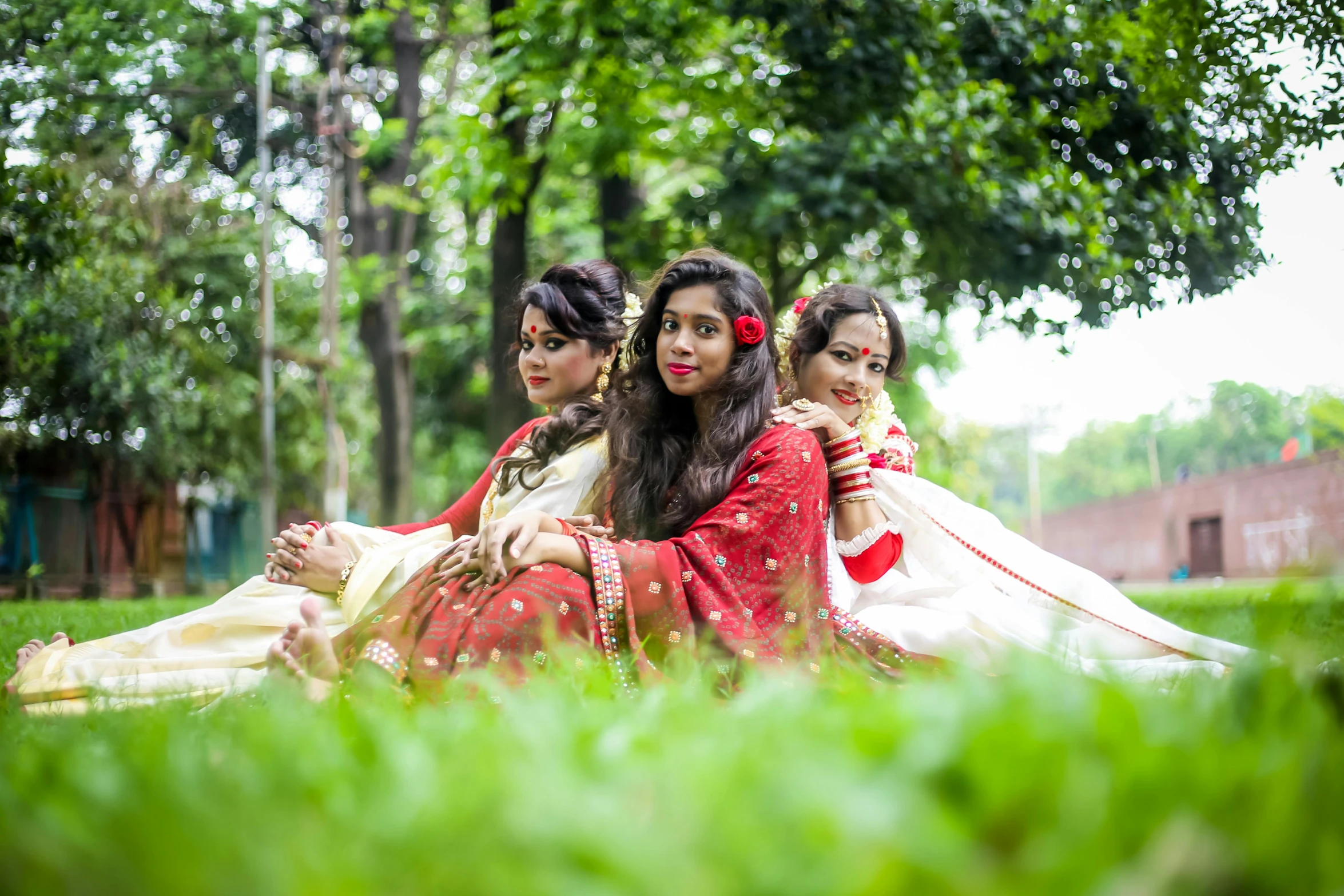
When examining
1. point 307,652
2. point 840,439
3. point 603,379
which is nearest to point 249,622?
point 307,652

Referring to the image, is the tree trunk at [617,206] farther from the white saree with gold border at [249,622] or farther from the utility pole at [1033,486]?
the utility pole at [1033,486]

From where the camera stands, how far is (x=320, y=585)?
329 centimetres

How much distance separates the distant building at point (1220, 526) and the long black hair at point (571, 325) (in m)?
2.13

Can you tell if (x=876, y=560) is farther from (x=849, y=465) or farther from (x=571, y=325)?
(x=571, y=325)

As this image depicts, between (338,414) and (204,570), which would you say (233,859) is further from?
(338,414)

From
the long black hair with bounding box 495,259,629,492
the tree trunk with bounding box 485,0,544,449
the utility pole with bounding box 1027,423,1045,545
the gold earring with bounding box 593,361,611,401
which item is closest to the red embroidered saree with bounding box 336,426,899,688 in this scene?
the long black hair with bounding box 495,259,629,492

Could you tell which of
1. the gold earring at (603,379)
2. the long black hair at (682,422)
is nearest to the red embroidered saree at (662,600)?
the long black hair at (682,422)

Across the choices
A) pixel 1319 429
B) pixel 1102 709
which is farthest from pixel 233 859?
pixel 1319 429

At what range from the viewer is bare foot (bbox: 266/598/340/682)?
222cm

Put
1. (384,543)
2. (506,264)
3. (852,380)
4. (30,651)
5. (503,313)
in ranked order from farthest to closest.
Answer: (506,264) → (503,313) → (852,380) → (384,543) → (30,651)

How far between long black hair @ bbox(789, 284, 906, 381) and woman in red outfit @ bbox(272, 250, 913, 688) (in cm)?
49

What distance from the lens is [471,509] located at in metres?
3.86

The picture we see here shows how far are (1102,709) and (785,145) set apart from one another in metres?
7.42

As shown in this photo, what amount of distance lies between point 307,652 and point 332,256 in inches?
449
